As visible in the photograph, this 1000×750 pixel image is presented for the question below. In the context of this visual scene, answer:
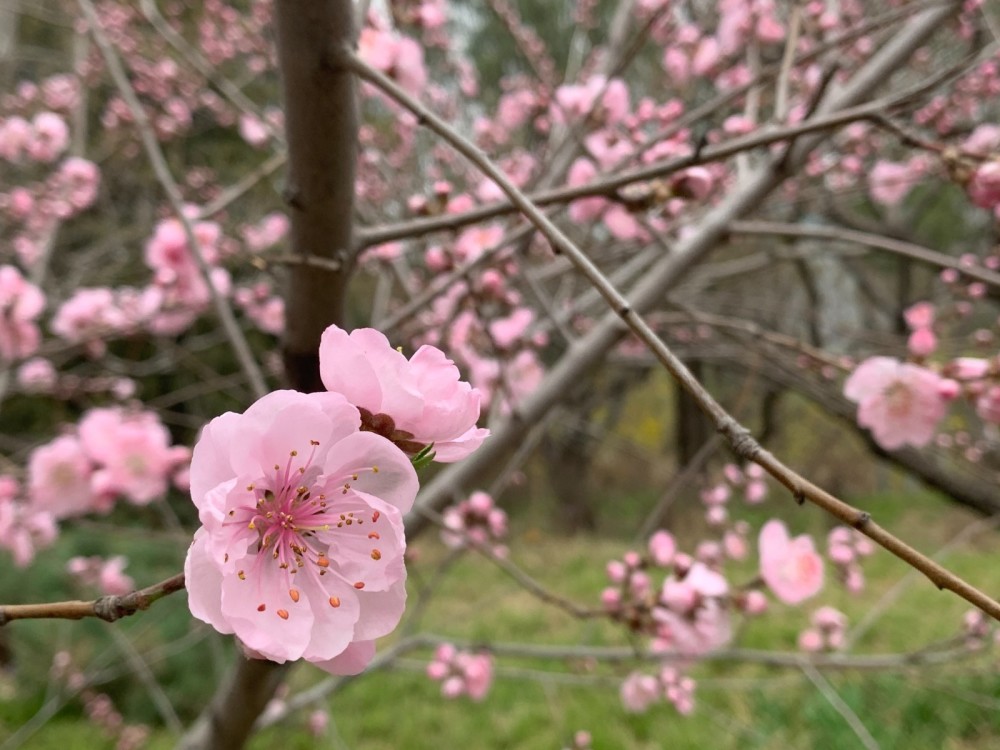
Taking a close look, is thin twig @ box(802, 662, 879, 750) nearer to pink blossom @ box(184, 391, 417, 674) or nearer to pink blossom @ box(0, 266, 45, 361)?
pink blossom @ box(184, 391, 417, 674)

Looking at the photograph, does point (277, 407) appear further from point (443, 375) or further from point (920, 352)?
point (920, 352)

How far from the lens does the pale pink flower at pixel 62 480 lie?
5.28 feet

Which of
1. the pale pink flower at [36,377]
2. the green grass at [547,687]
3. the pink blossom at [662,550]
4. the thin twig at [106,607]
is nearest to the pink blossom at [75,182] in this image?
the pale pink flower at [36,377]

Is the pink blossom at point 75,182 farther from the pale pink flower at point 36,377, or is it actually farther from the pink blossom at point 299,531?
the pink blossom at point 299,531

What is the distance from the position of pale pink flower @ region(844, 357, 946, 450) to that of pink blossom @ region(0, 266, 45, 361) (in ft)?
5.44

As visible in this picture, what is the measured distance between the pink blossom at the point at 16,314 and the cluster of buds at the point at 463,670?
1180 mm

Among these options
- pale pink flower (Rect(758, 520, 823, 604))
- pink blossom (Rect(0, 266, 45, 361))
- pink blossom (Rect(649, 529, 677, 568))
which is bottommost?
pink blossom (Rect(0, 266, 45, 361))

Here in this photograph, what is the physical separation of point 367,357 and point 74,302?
6.25 ft

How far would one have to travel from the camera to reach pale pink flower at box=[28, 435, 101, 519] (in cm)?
161

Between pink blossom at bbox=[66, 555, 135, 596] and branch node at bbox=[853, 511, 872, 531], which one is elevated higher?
branch node at bbox=[853, 511, 872, 531]

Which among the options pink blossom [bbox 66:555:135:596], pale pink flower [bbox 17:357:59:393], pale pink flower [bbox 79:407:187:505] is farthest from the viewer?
pink blossom [bbox 66:555:135:596]

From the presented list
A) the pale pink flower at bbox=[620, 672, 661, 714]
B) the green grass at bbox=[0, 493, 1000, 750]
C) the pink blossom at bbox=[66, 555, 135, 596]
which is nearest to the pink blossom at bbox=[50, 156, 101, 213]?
the pink blossom at bbox=[66, 555, 135, 596]

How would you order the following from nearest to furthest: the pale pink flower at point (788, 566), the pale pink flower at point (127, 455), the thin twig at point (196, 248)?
the thin twig at point (196, 248), the pale pink flower at point (788, 566), the pale pink flower at point (127, 455)

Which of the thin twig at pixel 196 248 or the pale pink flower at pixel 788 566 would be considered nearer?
the thin twig at pixel 196 248
